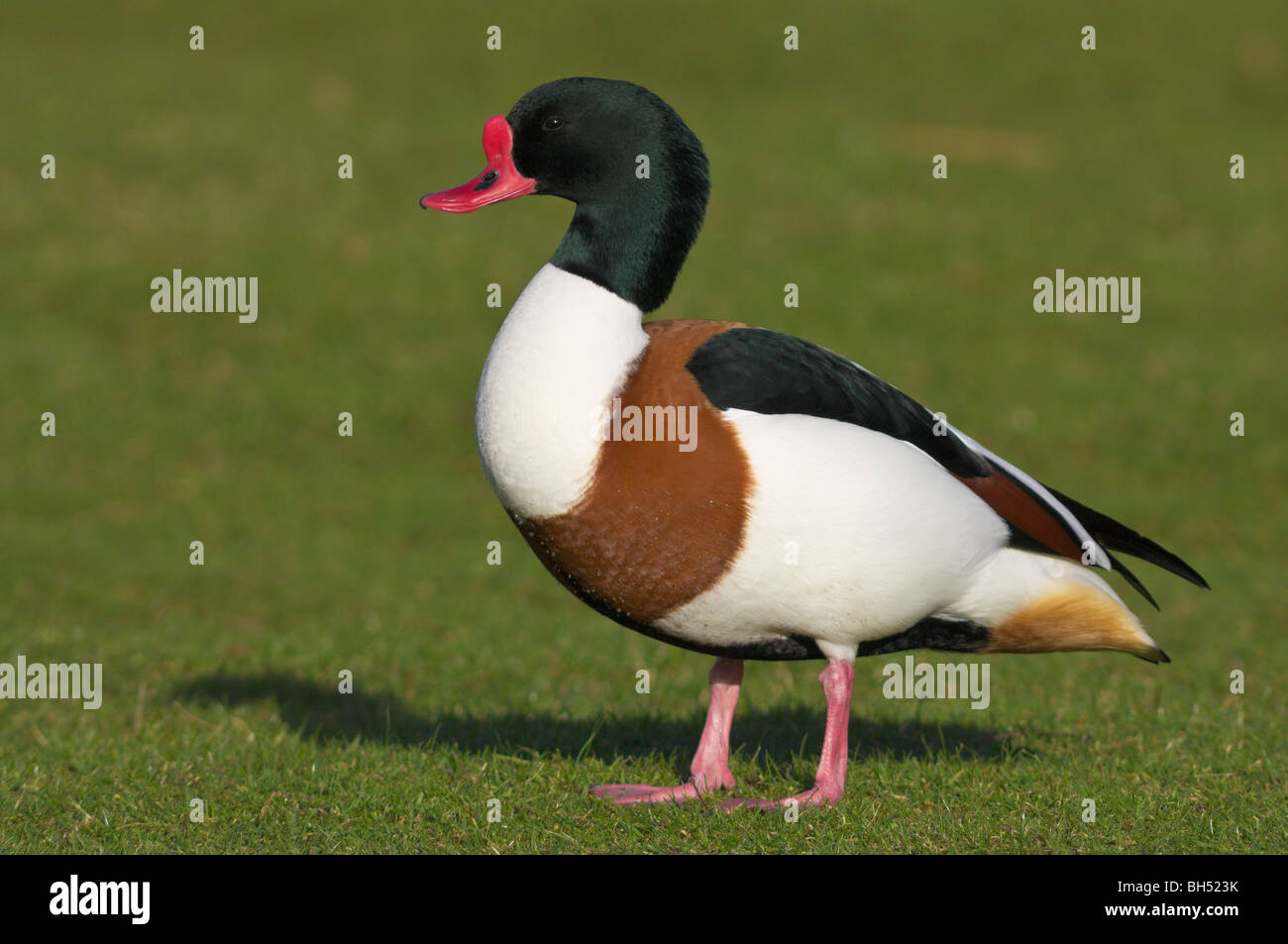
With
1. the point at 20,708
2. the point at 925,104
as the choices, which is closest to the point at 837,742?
the point at 20,708

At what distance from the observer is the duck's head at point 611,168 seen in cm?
594

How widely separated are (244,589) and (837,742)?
727cm

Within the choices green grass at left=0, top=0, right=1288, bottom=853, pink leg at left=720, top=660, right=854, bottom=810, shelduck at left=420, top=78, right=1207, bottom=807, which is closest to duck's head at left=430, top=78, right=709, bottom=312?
shelduck at left=420, top=78, right=1207, bottom=807

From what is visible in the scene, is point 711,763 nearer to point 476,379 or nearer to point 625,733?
point 625,733

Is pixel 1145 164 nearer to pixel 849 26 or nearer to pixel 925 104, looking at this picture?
pixel 925 104

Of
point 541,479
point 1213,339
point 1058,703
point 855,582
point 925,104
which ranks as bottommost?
point 1058,703

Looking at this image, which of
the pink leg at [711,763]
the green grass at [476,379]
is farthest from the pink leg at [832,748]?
the pink leg at [711,763]

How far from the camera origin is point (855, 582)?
5.58 meters

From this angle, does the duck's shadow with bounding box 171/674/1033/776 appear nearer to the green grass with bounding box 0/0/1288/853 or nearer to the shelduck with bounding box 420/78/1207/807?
the green grass with bounding box 0/0/1288/853

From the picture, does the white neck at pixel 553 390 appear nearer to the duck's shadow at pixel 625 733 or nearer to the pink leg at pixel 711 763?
the pink leg at pixel 711 763

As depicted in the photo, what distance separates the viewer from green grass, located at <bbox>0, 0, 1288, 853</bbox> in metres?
6.48

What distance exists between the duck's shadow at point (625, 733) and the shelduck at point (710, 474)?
0.91 m

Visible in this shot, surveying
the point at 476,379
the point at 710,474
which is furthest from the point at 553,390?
the point at 476,379

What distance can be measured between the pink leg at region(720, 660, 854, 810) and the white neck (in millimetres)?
1249
